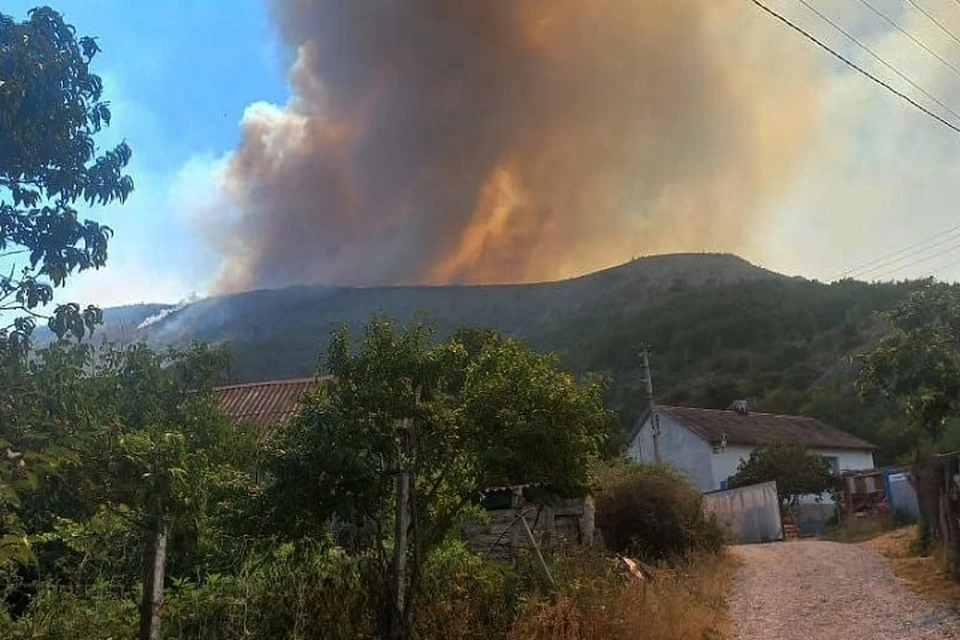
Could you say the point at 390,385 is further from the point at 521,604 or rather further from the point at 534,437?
the point at 521,604

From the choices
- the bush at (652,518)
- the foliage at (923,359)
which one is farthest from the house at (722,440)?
the foliage at (923,359)

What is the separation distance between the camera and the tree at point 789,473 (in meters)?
33.8

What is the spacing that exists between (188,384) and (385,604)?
27.0 feet

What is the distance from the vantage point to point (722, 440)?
128 feet

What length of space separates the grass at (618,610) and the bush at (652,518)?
4.51m

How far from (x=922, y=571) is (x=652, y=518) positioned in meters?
5.30

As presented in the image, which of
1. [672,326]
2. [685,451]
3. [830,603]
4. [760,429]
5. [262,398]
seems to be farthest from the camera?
[672,326]

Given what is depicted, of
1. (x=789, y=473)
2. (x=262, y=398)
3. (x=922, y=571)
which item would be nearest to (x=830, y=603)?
(x=922, y=571)

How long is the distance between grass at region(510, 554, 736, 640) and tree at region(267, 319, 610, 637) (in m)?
1.31

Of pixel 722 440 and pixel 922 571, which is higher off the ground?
pixel 722 440

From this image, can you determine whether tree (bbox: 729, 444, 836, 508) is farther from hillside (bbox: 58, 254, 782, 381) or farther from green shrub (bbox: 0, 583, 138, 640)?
green shrub (bbox: 0, 583, 138, 640)

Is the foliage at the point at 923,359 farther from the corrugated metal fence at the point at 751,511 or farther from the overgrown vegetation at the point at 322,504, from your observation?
the corrugated metal fence at the point at 751,511

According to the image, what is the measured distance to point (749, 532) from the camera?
92.9 feet

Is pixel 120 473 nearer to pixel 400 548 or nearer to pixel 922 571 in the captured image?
pixel 400 548
